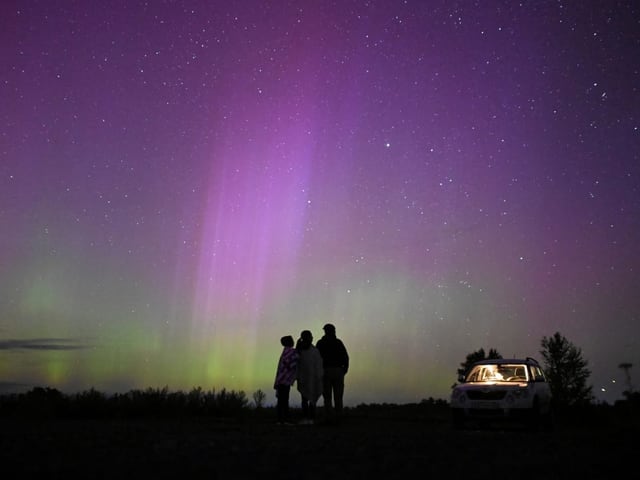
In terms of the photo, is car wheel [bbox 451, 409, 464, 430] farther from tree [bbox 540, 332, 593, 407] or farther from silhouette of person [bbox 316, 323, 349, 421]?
tree [bbox 540, 332, 593, 407]

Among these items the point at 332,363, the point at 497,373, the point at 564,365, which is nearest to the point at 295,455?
the point at 332,363

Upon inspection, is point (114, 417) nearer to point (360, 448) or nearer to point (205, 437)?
point (205, 437)

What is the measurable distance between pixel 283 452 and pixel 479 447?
3.38m

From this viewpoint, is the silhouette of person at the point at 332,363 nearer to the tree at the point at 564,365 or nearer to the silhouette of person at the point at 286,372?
the silhouette of person at the point at 286,372

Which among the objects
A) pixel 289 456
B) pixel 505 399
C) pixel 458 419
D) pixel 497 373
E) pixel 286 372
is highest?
pixel 497 373

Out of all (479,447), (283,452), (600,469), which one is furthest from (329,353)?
(600,469)

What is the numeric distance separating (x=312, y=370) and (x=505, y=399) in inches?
187

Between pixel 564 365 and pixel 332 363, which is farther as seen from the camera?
pixel 564 365

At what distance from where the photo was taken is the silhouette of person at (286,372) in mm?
17938

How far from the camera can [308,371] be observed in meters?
18.2

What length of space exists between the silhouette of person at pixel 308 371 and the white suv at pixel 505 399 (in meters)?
3.40

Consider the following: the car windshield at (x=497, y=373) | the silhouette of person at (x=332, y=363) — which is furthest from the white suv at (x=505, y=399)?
the silhouette of person at (x=332, y=363)

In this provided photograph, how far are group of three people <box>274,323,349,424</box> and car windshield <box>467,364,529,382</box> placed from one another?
12.0 feet

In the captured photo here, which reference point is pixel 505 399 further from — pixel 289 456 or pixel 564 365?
pixel 564 365
